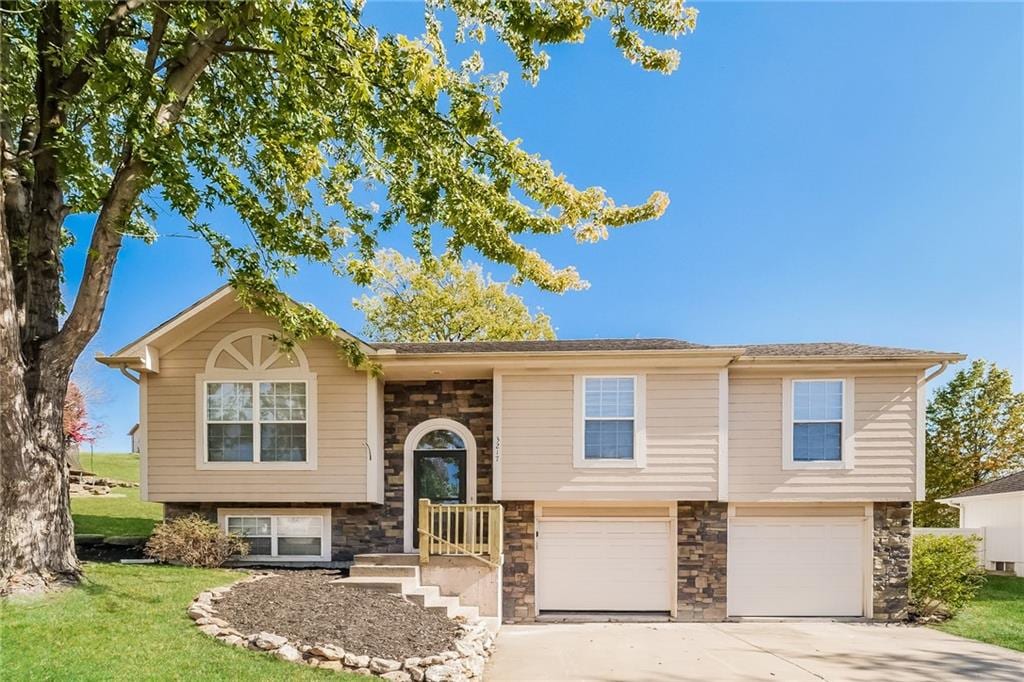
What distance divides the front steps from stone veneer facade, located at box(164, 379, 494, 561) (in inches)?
29.2

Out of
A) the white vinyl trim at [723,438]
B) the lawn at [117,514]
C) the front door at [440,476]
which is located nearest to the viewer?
the white vinyl trim at [723,438]

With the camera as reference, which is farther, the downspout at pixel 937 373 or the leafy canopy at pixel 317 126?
the downspout at pixel 937 373

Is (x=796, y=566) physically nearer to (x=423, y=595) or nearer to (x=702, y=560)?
(x=702, y=560)

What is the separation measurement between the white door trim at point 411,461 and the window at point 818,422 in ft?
18.3

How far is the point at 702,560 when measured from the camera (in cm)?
1019

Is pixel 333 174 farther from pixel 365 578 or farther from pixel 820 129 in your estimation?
pixel 820 129

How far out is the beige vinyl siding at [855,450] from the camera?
33.3 ft

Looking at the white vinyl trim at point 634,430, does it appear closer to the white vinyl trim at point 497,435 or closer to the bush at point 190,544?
the white vinyl trim at point 497,435

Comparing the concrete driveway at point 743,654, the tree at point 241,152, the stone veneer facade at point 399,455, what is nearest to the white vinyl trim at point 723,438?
the concrete driveway at point 743,654

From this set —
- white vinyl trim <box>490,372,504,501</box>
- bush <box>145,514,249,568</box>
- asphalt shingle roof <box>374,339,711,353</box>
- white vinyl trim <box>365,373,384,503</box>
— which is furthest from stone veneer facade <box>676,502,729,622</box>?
bush <box>145,514,249,568</box>

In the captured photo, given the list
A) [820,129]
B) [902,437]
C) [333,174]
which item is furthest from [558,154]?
[902,437]

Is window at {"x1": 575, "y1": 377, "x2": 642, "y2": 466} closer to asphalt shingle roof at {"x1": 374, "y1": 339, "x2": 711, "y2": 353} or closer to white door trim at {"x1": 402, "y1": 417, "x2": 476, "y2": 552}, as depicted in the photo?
asphalt shingle roof at {"x1": 374, "y1": 339, "x2": 711, "y2": 353}

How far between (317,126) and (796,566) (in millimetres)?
10622

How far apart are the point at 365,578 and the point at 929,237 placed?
13.5 meters
